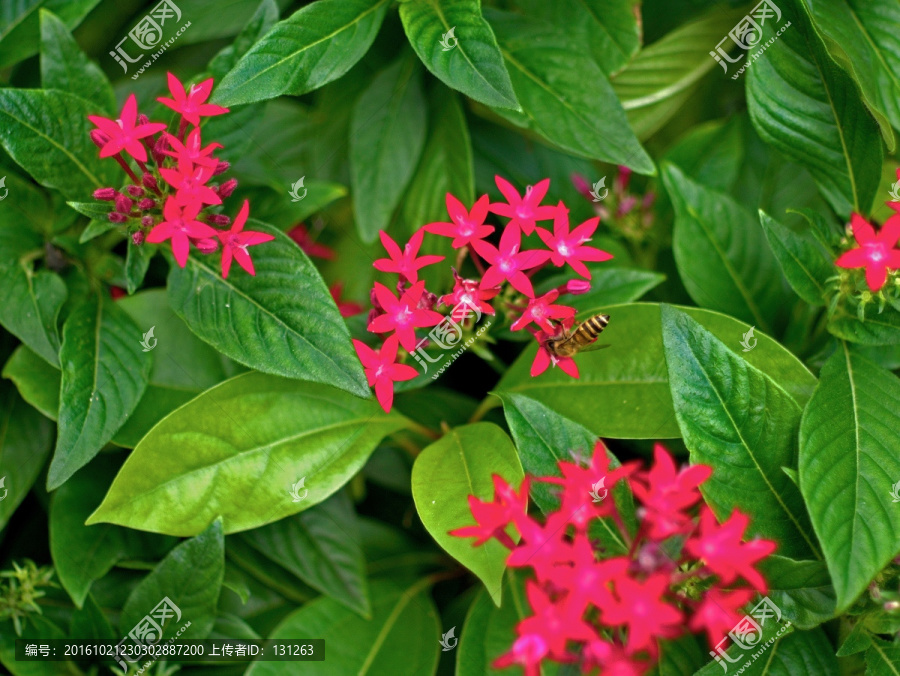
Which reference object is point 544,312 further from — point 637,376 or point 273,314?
point 273,314

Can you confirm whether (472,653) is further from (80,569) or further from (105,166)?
(105,166)

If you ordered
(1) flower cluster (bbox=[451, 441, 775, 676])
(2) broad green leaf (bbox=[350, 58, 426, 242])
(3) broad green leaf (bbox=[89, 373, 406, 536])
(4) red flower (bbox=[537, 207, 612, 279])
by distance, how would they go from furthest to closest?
(2) broad green leaf (bbox=[350, 58, 426, 242]), (3) broad green leaf (bbox=[89, 373, 406, 536]), (4) red flower (bbox=[537, 207, 612, 279]), (1) flower cluster (bbox=[451, 441, 775, 676])

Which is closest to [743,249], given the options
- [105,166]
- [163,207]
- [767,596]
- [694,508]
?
[694,508]

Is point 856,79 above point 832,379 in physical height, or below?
above

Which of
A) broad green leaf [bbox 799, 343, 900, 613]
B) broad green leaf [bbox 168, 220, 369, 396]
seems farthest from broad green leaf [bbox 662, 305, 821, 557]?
broad green leaf [bbox 168, 220, 369, 396]

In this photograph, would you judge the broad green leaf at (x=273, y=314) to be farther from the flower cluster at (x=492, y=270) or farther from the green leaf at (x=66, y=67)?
the green leaf at (x=66, y=67)

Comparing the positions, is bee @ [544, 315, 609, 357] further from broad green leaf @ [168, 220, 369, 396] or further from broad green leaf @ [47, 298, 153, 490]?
broad green leaf @ [47, 298, 153, 490]

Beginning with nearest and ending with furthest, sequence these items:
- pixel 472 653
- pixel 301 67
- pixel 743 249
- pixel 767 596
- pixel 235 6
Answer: pixel 767 596, pixel 301 67, pixel 472 653, pixel 743 249, pixel 235 6
